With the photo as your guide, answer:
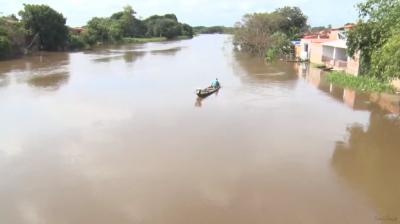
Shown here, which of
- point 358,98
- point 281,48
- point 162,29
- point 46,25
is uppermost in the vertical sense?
point 162,29

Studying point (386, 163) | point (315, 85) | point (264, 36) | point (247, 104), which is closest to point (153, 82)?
point (247, 104)

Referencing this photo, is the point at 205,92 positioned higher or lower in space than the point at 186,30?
lower

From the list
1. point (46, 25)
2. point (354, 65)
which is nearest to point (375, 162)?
point (354, 65)

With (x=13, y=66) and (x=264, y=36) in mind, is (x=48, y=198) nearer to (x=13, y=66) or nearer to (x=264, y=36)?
(x=13, y=66)

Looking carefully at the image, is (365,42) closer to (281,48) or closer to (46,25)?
(281,48)

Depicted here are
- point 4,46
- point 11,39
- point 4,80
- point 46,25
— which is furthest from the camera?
point 46,25

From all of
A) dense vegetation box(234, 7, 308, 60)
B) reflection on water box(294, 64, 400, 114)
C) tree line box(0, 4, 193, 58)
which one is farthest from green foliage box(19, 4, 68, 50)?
reflection on water box(294, 64, 400, 114)

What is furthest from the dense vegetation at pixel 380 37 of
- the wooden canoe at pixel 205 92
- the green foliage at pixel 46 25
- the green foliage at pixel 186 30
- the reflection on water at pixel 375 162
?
the green foliage at pixel 186 30

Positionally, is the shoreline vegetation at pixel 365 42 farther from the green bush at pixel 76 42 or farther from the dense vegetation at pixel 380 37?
the green bush at pixel 76 42

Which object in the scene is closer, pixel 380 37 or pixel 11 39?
pixel 380 37
